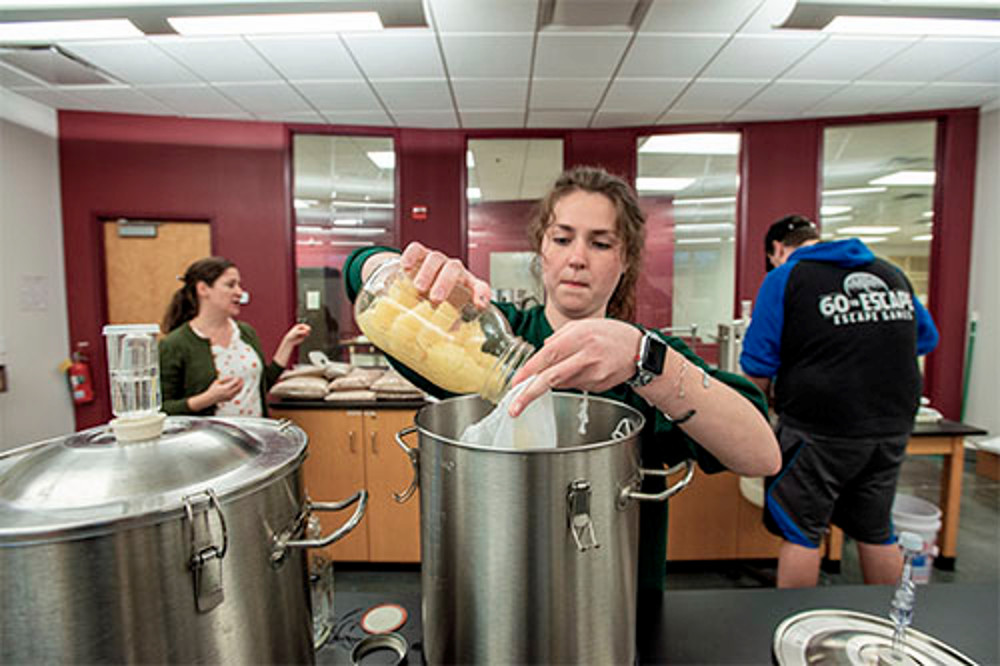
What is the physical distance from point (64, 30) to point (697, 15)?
357 centimetres

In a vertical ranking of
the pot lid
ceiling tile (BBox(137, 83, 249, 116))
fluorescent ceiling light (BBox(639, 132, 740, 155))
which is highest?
ceiling tile (BBox(137, 83, 249, 116))

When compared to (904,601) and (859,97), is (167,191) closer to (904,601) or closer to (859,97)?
(904,601)

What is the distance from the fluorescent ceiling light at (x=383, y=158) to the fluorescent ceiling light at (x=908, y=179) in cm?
428

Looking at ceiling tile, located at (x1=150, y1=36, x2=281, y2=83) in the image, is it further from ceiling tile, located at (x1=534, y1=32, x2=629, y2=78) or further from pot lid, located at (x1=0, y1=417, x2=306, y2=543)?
pot lid, located at (x1=0, y1=417, x2=306, y2=543)

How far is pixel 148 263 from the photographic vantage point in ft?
13.6

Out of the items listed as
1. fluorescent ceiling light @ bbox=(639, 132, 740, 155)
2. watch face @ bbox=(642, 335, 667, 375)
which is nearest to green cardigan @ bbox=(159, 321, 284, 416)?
watch face @ bbox=(642, 335, 667, 375)

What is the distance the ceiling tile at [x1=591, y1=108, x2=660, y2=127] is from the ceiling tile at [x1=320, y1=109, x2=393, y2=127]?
1802 mm

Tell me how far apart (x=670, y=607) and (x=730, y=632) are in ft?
0.31

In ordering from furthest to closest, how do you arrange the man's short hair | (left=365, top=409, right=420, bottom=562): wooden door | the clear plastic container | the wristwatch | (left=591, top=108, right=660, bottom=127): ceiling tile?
(left=591, top=108, right=660, bottom=127): ceiling tile
(left=365, top=409, right=420, bottom=562): wooden door
the man's short hair
the wristwatch
the clear plastic container

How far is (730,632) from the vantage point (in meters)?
0.74

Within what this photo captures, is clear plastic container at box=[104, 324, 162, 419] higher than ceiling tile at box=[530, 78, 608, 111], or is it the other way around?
ceiling tile at box=[530, 78, 608, 111]

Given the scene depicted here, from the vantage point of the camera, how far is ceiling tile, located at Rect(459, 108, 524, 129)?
13.0 feet

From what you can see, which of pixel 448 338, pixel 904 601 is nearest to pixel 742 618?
pixel 904 601

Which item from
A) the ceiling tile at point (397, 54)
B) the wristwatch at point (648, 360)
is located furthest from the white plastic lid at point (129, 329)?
the ceiling tile at point (397, 54)
